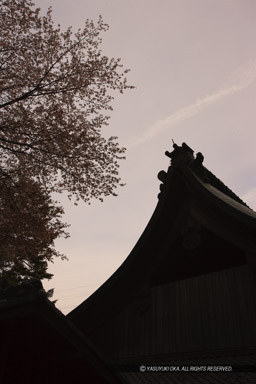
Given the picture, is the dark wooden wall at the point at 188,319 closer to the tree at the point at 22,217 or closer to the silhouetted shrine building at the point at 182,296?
the silhouetted shrine building at the point at 182,296

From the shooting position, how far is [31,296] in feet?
12.0

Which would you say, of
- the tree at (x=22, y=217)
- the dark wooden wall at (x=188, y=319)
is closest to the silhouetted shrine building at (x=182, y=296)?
the dark wooden wall at (x=188, y=319)

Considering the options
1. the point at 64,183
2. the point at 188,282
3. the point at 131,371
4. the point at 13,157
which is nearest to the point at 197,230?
the point at 188,282

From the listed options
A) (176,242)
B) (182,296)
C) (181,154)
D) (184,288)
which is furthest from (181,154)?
(182,296)

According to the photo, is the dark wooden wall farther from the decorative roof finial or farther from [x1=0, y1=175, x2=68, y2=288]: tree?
A: [x1=0, y1=175, x2=68, y2=288]: tree

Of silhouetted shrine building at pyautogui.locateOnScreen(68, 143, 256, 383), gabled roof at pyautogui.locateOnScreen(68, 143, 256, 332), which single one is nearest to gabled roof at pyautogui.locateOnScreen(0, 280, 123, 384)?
silhouetted shrine building at pyautogui.locateOnScreen(68, 143, 256, 383)

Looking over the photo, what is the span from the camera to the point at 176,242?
614cm

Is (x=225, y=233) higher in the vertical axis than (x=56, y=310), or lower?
higher

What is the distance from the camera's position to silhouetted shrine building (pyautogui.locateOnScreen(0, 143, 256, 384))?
15.2 ft

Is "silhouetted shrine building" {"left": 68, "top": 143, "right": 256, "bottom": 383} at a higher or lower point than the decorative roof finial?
lower

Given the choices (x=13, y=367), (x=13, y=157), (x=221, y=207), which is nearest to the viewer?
(x=13, y=367)

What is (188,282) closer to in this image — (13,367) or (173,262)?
(173,262)

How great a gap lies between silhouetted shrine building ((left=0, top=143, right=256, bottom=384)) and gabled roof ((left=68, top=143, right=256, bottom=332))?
0.02 meters

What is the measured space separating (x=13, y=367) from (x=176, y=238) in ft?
12.1
